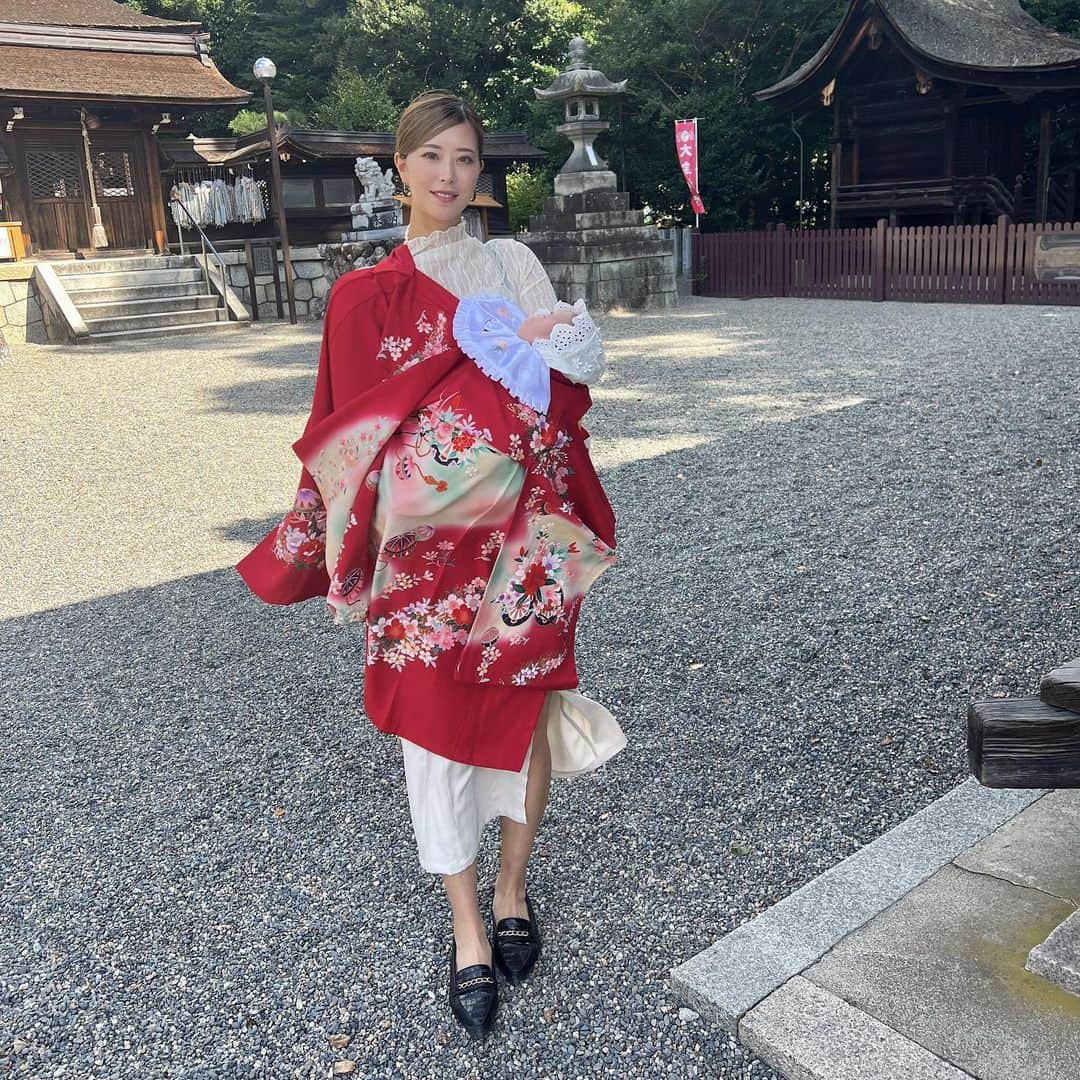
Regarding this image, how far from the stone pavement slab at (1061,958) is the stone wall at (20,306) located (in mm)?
15540

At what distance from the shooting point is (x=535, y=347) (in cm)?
192

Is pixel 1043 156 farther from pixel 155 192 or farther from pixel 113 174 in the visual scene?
pixel 113 174

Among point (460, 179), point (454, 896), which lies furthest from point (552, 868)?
point (460, 179)

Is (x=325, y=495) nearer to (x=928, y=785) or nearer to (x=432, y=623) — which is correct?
(x=432, y=623)

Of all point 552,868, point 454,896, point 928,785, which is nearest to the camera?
point 454,896

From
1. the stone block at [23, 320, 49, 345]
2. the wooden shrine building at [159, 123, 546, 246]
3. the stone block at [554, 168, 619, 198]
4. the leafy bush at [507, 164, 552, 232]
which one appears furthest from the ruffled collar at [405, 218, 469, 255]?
the leafy bush at [507, 164, 552, 232]

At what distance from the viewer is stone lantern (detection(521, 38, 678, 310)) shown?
1452 centimetres

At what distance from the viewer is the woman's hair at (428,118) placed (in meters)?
1.96

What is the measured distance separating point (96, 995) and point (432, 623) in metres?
1.09

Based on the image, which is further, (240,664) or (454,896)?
(240,664)

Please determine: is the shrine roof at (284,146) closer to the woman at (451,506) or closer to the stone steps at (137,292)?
the stone steps at (137,292)

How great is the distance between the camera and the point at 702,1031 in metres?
1.93

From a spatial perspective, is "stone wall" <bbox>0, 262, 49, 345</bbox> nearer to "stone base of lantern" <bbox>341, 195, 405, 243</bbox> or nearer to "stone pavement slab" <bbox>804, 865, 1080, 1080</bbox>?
"stone base of lantern" <bbox>341, 195, 405, 243</bbox>

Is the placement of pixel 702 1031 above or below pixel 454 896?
below
